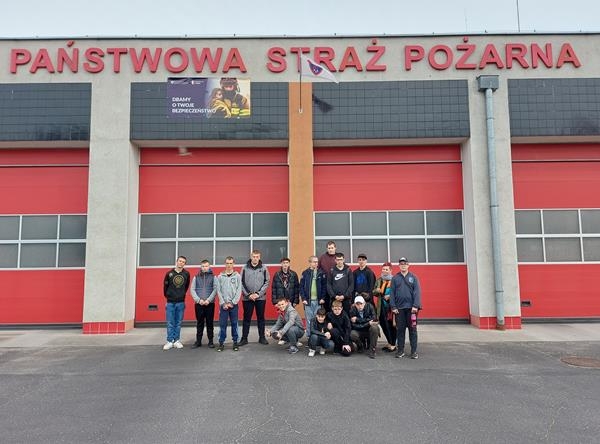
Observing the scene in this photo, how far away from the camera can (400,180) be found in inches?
445

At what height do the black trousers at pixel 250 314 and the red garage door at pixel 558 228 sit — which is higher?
the red garage door at pixel 558 228

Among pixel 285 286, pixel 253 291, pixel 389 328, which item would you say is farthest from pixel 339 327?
pixel 253 291

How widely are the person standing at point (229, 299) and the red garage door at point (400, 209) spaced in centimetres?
334

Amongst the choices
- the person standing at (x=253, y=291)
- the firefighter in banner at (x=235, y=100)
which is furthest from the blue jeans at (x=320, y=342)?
the firefighter in banner at (x=235, y=100)

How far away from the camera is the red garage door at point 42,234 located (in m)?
10.8

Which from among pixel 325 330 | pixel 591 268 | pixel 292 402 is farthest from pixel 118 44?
pixel 591 268

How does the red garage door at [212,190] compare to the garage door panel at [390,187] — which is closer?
the red garage door at [212,190]

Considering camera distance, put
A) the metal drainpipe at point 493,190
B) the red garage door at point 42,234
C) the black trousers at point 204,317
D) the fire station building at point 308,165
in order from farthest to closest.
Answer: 1. the red garage door at point 42,234
2. the fire station building at point 308,165
3. the metal drainpipe at point 493,190
4. the black trousers at point 204,317

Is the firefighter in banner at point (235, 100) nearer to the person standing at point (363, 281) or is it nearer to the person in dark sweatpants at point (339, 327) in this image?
the person standing at point (363, 281)

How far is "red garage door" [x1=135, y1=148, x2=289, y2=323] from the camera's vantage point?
11.1 metres

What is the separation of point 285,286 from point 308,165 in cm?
352

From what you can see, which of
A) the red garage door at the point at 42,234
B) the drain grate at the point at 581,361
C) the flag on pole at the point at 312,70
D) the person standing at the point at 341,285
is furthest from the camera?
the red garage door at the point at 42,234

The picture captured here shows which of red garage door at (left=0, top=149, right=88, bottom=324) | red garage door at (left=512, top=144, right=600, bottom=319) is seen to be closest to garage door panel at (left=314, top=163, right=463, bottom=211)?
red garage door at (left=512, top=144, right=600, bottom=319)

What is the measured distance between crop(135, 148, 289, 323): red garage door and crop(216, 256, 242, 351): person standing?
2618 millimetres
